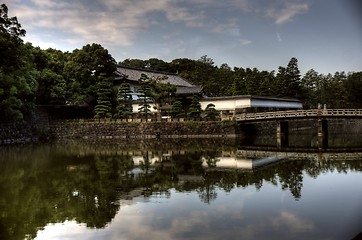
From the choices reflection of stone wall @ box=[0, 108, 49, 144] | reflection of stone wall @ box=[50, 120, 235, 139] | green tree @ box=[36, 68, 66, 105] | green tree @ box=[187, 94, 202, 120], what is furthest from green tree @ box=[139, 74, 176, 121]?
reflection of stone wall @ box=[0, 108, 49, 144]

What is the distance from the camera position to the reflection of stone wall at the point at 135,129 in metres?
36.0

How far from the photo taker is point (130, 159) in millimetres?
21141

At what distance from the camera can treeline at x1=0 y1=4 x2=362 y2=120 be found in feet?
99.5

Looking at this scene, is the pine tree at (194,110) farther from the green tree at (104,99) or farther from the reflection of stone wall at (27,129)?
the reflection of stone wall at (27,129)

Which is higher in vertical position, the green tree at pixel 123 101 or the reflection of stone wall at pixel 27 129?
the green tree at pixel 123 101

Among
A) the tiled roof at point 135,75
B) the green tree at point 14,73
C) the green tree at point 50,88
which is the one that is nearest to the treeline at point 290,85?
the tiled roof at point 135,75

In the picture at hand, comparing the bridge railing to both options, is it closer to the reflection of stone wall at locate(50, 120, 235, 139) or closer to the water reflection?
the reflection of stone wall at locate(50, 120, 235, 139)

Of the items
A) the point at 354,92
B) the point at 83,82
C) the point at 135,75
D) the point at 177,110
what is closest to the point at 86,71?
the point at 83,82

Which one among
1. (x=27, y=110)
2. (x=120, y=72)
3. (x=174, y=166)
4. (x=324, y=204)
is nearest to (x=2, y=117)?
(x=27, y=110)

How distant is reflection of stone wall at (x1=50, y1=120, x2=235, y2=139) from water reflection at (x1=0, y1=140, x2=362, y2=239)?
48.8 feet

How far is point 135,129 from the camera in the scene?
37.8 meters

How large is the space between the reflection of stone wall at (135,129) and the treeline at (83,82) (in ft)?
5.79

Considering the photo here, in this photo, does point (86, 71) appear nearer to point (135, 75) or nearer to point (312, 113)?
point (135, 75)

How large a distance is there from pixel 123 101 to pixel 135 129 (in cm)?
482
